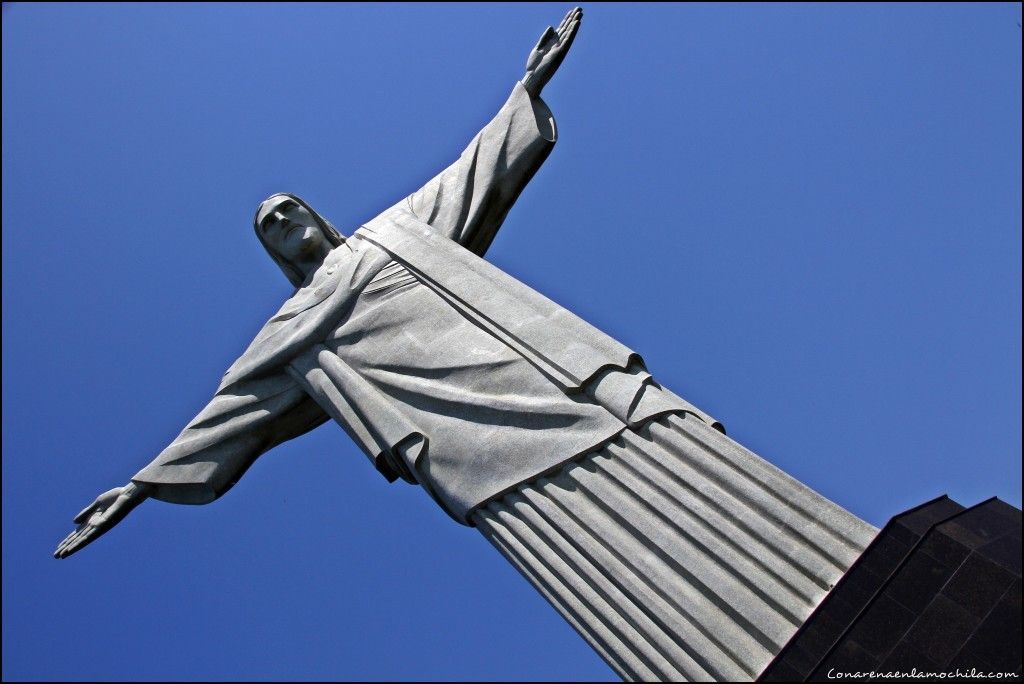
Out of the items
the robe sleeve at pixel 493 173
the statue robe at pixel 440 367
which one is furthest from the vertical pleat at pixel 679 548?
the robe sleeve at pixel 493 173

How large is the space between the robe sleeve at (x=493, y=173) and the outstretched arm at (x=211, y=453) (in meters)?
2.05

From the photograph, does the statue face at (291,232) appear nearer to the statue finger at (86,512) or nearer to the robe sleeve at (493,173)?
the robe sleeve at (493,173)

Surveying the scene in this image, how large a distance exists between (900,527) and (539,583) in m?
2.22

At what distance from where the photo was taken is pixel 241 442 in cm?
866

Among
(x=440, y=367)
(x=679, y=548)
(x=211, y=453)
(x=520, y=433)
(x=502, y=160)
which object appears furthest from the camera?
(x=502, y=160)

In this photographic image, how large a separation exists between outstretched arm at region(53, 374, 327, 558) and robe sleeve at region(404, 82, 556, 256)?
2051 mm

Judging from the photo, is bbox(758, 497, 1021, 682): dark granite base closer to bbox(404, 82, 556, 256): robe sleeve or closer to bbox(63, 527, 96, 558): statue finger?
bbox(404, 82, 556, 256): robe sleeve

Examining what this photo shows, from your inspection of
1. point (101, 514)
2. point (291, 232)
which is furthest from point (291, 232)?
point (101, 514)

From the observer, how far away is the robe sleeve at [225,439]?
27.9 ft

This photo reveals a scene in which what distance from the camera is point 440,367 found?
7.51 m

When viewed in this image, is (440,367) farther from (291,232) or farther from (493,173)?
(291,232)

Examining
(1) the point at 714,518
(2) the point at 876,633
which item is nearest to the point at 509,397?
(1) the point at 714,518

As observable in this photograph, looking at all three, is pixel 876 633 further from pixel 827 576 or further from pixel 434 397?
pixel 434 397

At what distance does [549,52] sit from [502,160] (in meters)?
1.02
